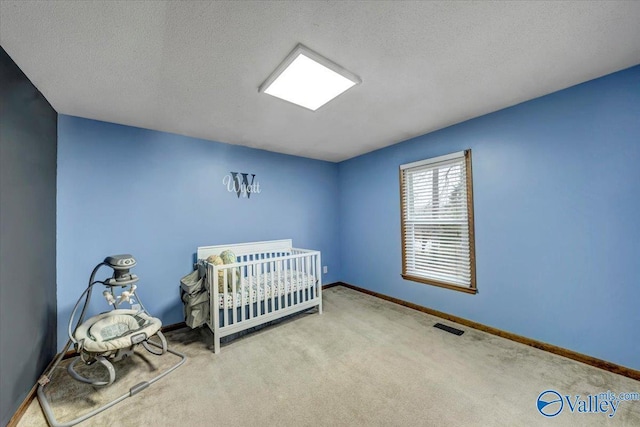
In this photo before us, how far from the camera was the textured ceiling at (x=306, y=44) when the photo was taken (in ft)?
3.90

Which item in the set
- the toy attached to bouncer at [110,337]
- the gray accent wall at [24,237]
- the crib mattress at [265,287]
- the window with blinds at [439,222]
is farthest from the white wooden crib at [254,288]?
the window with blinds at [439,222]

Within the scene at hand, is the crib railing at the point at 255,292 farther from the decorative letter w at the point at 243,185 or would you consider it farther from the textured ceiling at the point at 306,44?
the textured ceiling at the point at 306,44

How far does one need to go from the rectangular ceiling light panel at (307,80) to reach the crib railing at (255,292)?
1642 mm

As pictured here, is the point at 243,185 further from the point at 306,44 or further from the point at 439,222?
the point at 439,222

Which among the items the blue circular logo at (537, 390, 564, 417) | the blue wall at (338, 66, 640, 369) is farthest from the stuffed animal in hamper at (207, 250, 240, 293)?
the blue circular logo at (537, 390, 564, 417)

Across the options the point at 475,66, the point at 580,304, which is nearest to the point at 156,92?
the point at 475,66

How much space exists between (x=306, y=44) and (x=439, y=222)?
2.41 m

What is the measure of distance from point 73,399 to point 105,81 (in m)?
2.25

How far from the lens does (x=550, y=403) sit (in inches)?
59.6

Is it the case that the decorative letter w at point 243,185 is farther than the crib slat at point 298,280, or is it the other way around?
the decorative letter w at point 243,185

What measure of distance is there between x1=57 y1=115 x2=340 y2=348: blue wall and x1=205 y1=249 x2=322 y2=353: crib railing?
1.92ft

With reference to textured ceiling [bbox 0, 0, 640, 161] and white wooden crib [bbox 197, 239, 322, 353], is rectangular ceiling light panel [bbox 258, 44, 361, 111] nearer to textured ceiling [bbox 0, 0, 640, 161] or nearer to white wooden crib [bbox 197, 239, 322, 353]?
textured ceiling [bbox 0, 0, 640, 161]

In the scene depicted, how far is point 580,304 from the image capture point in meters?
1.95

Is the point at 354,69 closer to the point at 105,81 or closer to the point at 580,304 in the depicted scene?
the point at 105,81
